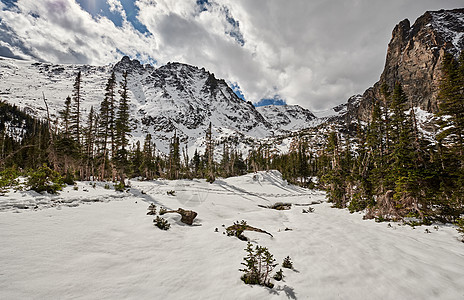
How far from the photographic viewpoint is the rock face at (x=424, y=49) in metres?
124

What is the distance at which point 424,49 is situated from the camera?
131750 millimetres

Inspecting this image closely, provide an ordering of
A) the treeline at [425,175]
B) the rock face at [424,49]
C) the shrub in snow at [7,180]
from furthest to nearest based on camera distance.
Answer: the rock face at [424,49] → the treeline at [425,175] → the shrub in snow at [7,180]

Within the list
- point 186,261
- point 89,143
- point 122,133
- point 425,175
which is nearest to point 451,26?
point 425,175

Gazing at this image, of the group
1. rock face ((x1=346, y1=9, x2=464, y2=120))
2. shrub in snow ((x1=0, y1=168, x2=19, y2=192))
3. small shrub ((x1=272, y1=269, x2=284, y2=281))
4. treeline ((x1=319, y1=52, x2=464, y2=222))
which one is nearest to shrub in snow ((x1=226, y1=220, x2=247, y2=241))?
small shrub ((x1=272, y1=269, x2=284, y2=281))

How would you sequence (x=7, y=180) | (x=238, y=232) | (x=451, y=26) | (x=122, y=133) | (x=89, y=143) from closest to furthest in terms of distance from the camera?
(x=238, y=232)
(x=7, y=180)
(x=89, y=143)
(x=122, y=133)
(x=451, y=26)

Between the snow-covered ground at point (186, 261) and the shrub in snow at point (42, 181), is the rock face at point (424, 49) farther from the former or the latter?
the shrub in snow at point (42, 181)

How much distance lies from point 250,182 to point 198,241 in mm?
33691

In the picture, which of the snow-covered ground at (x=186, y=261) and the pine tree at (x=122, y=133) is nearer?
the snow-covered ground at (x=186, y=261)

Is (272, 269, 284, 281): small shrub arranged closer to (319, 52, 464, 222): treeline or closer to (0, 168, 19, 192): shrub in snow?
(319, 52, 464, 222): treeline

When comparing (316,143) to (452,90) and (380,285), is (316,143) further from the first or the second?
(380,285)

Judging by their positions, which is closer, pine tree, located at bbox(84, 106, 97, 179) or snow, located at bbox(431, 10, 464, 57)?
pine tree, located at bbox(84, 106, 97, 179)

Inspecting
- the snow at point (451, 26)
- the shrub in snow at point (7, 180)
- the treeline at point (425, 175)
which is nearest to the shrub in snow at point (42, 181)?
the shrub in snow at point (7, 180)

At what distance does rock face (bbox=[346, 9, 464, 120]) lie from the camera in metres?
124

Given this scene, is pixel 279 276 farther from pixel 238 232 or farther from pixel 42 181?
pixel 42 181
